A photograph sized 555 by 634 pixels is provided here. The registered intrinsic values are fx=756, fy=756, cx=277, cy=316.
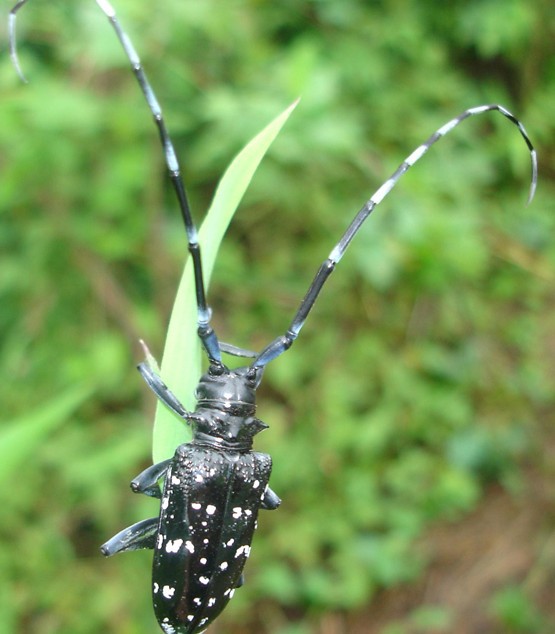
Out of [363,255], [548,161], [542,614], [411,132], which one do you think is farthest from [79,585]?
[548,161]

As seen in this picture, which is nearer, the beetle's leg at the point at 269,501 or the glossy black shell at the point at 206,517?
the glossy black shell at the point at 206,517

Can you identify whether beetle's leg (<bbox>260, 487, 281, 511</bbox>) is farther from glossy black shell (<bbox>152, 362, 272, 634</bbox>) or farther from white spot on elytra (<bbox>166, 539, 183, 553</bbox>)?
white spot on elytra (<bbox>166, 539, 183, 553</bbox>)

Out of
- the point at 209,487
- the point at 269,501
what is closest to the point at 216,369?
the point at 209,487

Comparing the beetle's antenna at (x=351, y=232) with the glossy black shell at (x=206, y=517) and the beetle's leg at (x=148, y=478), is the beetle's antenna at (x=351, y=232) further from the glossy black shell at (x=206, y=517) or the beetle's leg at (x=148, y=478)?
the beetle's leg at (x=148, y=478)

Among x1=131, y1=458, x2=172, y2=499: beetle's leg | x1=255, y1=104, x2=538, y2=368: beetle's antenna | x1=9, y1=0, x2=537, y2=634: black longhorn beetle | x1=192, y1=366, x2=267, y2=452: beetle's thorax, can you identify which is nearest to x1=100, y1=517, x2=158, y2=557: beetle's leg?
x1=9, y1=0, x2=537, y2=634: black longhorn beetle

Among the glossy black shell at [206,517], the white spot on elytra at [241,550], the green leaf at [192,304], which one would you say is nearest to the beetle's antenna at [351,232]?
the glossy black shell at [206,517]

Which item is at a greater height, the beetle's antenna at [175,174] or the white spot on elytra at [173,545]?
the beetle's antenna at [175,174]

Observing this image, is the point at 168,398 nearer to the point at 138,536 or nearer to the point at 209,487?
the point at 209,487
